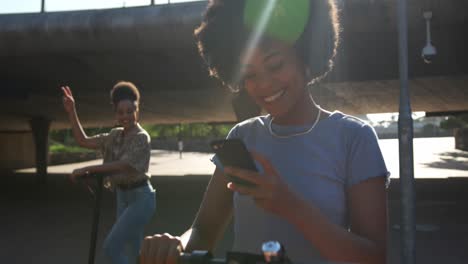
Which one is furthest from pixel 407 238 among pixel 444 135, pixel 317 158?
pixel 444 135

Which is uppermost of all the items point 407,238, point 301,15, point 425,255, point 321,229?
point 301,15

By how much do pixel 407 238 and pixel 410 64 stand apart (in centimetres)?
815

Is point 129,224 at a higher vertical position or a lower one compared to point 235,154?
lower

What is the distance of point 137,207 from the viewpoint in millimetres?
4355

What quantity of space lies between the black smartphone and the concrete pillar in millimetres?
20744

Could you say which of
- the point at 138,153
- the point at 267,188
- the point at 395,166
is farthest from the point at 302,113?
the point at 395,166

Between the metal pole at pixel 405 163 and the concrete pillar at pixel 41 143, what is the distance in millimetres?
17331

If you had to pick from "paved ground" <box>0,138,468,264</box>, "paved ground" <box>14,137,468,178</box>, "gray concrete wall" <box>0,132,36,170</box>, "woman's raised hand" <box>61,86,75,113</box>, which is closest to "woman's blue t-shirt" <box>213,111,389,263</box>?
"woman's raised hand" <box>61,86,75,113</box>

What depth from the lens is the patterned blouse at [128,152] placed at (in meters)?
4.33

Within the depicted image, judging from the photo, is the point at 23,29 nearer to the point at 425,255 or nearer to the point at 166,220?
the point at 166,220

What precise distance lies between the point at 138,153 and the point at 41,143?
63.8 ft

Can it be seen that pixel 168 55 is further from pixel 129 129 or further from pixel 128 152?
pixel 128 152

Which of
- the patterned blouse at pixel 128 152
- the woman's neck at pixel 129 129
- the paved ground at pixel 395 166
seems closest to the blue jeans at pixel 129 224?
the patterned blouse at pixel 128 152

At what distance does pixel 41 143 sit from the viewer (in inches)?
866
